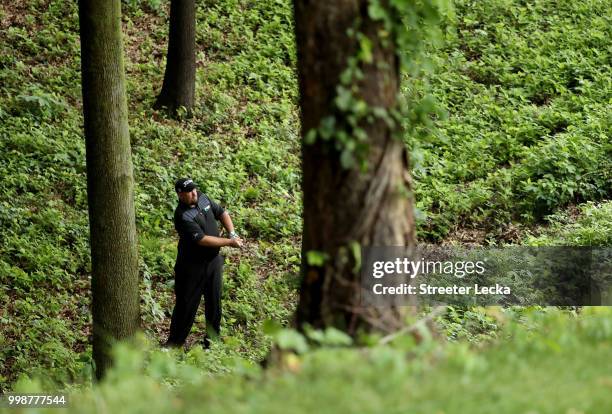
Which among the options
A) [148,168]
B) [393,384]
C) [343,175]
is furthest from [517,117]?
[393,384]

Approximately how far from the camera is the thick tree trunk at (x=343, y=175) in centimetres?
470

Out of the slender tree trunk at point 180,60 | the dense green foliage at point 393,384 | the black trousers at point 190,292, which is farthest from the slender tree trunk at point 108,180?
the slender tree trunk at point 180,60

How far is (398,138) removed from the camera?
192 inches

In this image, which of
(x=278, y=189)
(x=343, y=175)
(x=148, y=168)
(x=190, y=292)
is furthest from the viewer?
(x=278, y=189)

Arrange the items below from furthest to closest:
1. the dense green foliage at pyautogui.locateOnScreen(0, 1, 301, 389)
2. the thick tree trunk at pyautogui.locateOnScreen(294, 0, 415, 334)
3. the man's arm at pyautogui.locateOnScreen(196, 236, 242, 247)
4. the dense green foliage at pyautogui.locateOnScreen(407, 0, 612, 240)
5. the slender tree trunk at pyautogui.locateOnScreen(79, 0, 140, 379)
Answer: the dense green foliage at pyautogui.locateOnScreen(407, 0, 612, 240), the dense green foliage at pyautogui.locateOnScreen(0, 1, 301, 389), the man's arm at pyautogui.locateOnScreen(196, 236, 242, 247), the slender tree trunk at pyautogui.locateOnScreen(79, 0, 140, 379), the thick tree trunk at pyautogui.locateOnScreen(294, 0, 415, 334)

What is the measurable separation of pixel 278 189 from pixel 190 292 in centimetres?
425

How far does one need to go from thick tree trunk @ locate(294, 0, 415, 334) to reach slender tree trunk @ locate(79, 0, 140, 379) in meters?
4.46

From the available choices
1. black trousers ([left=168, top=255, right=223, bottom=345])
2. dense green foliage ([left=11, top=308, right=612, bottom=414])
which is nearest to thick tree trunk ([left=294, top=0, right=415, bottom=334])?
dense green foliage ([left=11, top=308, right=612, bottom=414])

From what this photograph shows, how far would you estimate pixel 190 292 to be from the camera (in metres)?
10.4

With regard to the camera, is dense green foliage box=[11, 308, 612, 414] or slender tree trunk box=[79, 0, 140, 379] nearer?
dense green foliage box=[11, 308, 612, 414]

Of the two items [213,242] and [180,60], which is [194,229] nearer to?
[213,242]

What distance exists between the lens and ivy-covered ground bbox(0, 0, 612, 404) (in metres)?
4.35

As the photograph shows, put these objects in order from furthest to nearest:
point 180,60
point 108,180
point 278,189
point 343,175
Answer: point 180,60, point 278,189, point 108,180, point 343,175

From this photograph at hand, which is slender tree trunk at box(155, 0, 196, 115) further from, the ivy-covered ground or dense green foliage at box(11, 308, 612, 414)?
dense green foliage at box(11, 308, 612, 414)
